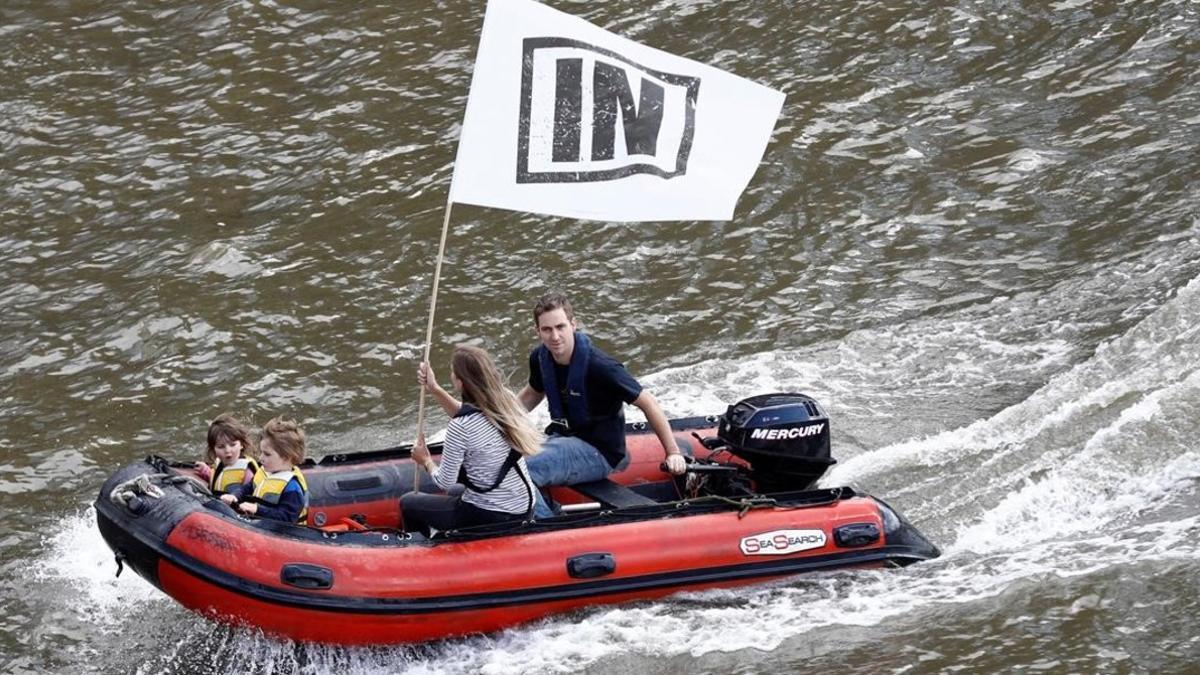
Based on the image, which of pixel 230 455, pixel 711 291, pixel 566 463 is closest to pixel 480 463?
pixel 566 463

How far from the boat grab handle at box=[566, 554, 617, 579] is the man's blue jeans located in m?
0.69

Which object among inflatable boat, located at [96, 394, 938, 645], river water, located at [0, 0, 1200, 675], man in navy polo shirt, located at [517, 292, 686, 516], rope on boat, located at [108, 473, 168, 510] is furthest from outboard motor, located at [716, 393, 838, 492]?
rope on boat, located at [108, 473, 168, 510]

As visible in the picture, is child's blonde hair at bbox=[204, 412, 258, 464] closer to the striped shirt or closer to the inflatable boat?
the inflatable boat

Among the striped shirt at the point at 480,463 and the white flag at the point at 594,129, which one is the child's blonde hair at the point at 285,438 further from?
the white flag at the point at 594,129

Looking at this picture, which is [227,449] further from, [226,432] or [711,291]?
[711,291]

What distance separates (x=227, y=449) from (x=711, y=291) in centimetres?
450

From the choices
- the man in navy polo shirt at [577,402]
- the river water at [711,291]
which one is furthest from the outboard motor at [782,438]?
the river water at [711,291]

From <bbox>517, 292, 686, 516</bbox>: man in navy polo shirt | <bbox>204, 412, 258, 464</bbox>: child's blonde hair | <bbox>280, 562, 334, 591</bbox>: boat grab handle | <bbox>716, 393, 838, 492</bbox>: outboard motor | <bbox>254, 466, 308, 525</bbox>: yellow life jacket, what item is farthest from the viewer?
<bbox>716, 393, 838, 492</bbox>: outboard motor

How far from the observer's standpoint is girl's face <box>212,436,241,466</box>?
8719mm

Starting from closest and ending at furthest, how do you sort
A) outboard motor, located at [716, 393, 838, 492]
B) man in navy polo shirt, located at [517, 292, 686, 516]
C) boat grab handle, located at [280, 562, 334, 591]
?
boat grab handle, located at [280, 562, 334, 591], man in navy polo shirt, located at [517, 292, 686, 516], outboard motor, located at [716, 393, 838, 492]

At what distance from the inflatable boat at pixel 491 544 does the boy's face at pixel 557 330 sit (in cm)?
83

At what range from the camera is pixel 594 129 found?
8.55 m

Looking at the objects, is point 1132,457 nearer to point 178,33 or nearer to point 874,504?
point 874,504

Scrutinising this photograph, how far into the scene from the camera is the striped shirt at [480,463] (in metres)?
8.31
